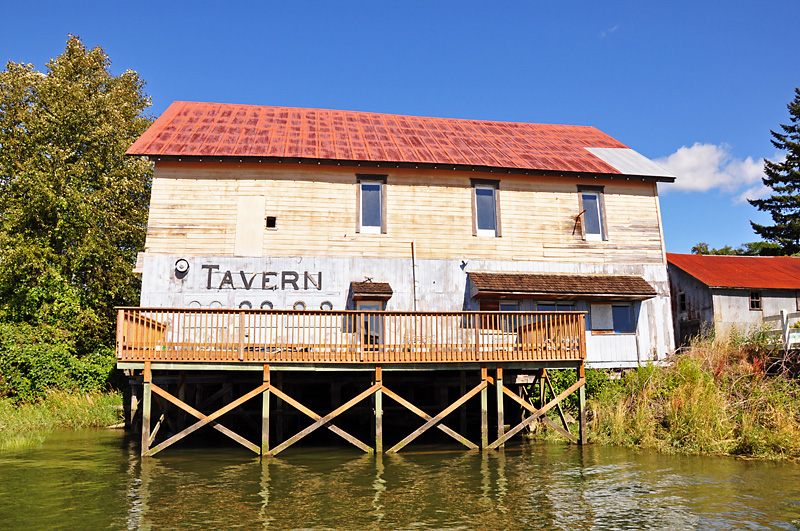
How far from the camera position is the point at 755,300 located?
28.2 metres

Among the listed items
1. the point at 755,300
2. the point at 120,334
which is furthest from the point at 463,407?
the point at 755,300

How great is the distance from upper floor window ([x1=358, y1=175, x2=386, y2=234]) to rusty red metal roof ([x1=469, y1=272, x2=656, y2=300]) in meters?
3.55

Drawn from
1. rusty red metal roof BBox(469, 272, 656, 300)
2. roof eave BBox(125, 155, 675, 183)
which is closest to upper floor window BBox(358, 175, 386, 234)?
roof eave BBox(125, 155, 675, 183)

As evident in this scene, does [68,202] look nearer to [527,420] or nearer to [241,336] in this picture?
[241,336]

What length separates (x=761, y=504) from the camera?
1116 cm

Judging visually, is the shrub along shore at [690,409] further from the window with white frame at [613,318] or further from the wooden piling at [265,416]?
the wooden piling at [265,416]

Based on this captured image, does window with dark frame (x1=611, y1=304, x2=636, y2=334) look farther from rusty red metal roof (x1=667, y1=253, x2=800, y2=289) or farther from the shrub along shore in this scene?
rusty red metal roof (x1=667, y1=253, x2=800, y2=289)

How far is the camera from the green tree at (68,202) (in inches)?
1042

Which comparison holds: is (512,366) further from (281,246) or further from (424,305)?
(281,246)

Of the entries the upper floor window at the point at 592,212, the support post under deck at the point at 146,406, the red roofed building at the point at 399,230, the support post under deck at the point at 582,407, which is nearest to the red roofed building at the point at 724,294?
the red roofed building at the point at 399,230

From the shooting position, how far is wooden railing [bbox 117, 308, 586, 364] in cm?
1560

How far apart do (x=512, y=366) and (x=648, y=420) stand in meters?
4.26

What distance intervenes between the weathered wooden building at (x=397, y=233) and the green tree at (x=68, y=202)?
718 cm

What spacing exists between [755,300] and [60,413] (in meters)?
28.6
